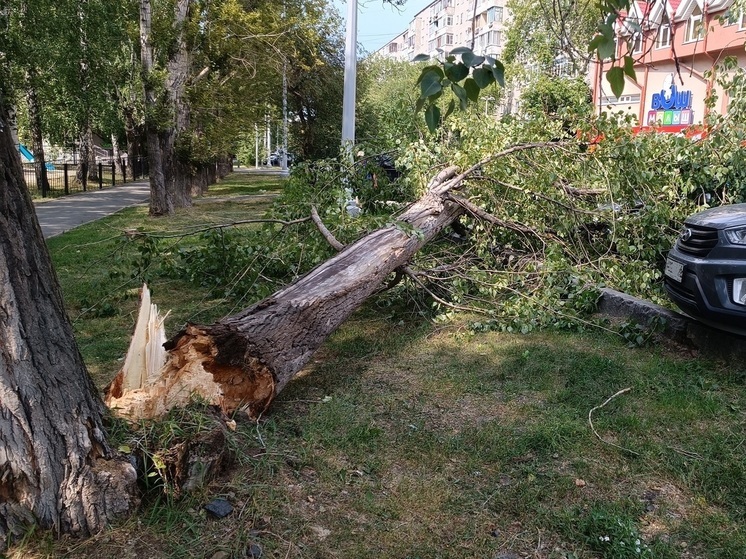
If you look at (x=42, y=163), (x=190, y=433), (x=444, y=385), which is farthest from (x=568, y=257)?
(x=42, y=163)

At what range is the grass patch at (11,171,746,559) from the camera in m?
2.67

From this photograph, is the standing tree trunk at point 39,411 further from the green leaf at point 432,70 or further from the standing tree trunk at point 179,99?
the standing tree trunk at point 179,99

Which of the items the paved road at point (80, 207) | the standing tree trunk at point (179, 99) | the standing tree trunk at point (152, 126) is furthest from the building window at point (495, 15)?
the standing tree trunk at point (152, 126)

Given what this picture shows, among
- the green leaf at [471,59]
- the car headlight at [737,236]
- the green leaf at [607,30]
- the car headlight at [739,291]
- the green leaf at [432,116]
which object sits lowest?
the car headlight at [739,291]

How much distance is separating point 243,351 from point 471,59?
2490 mm

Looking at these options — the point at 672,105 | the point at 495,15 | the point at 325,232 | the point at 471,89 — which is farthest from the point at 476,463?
the point at 495,15

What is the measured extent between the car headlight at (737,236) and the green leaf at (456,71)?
3390 mm

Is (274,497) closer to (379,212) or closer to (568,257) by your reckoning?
(568,257)

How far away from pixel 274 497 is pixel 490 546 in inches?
38.1

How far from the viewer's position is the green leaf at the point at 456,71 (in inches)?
67.4

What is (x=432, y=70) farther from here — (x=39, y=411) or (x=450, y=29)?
(x=450, y=29)

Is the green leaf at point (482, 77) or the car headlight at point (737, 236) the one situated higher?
the green leaf at point (482, 77)

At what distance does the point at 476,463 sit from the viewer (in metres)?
3.34

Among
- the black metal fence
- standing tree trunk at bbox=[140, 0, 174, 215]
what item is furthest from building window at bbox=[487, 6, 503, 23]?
standing tree trunk at bbox=[140, 0, 174, 215]
